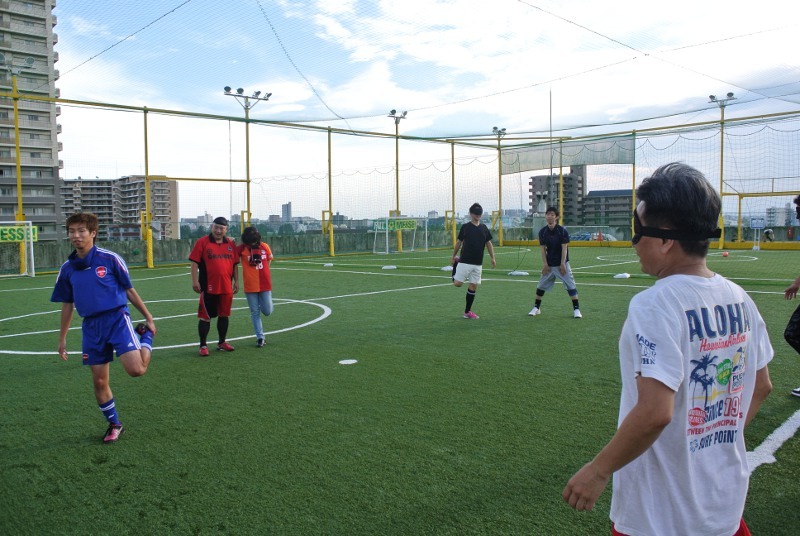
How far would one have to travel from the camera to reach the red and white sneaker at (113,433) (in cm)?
506

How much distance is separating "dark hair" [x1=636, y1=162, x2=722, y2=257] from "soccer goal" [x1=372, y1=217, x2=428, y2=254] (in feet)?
97.1

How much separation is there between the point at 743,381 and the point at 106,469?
4244mm

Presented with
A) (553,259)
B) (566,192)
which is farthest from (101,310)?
(566,192)

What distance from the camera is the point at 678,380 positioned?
5.72 feet

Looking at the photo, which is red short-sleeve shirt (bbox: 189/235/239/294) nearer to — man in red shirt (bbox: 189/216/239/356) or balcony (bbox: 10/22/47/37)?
man in red shirt (bbox: 189/216/239/356)

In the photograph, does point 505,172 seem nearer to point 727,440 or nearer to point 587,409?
point 587,409

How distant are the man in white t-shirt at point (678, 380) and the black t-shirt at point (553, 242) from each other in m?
→ 9.52

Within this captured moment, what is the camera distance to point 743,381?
2.09 m

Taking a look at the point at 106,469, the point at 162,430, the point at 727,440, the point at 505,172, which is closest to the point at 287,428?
the point at 162,430

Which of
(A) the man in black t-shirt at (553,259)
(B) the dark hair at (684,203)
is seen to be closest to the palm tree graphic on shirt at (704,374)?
(B) the dark hair at (684,203)

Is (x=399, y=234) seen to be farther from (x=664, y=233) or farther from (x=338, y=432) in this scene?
(x=664, y=233)

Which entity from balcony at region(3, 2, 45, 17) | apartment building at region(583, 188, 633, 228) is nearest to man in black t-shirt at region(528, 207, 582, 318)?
apartment building at region(583, 188, 633, 228)

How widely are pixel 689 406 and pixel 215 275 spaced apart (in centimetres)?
774

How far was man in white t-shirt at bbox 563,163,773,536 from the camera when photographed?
176 centimetres
